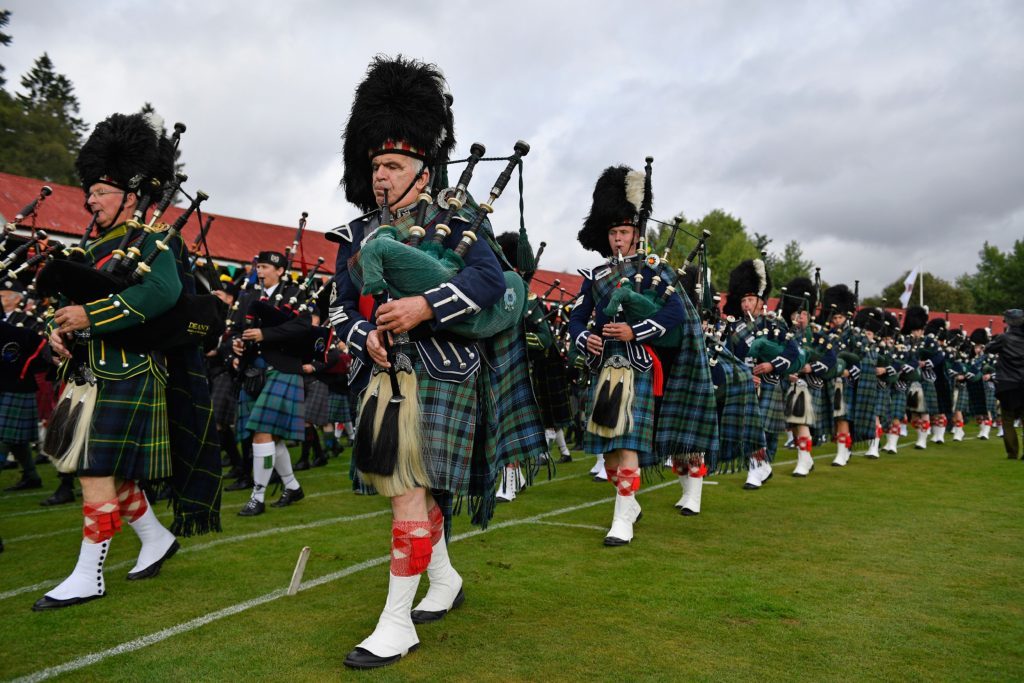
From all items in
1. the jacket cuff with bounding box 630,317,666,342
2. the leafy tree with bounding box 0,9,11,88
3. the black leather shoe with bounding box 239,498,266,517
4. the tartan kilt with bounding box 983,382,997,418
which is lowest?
the black leather shoe with bounding box 239,498,266,517

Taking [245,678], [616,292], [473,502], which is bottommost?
[245,678]

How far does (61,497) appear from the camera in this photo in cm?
656

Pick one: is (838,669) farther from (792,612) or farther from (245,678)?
(245,678)

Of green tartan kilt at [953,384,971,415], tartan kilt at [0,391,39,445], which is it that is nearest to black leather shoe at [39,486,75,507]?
tartan kilt at [0,391,39,445]

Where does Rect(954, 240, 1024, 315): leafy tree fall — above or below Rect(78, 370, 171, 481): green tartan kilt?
above

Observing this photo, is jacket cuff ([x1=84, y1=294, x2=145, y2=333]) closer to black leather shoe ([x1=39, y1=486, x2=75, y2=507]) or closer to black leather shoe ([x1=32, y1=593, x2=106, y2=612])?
black leather shoe ([x1=32, y1=593, x2=106, y2=612])

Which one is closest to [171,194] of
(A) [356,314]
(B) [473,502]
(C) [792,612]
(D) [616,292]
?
(A) [356,314]

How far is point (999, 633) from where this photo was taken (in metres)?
3.22

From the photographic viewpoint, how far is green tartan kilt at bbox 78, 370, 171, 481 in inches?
144

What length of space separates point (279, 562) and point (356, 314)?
6.55 feet

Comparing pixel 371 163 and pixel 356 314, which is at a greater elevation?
Result: pixel 371 163

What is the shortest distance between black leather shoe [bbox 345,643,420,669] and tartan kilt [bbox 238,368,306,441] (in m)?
3.54

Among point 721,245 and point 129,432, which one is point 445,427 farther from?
point 721,245

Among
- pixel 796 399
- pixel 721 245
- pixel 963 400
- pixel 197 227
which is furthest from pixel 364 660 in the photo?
pixel 721 245
